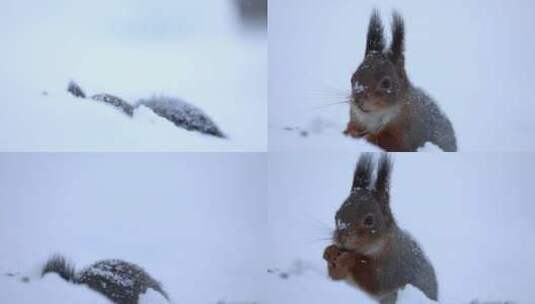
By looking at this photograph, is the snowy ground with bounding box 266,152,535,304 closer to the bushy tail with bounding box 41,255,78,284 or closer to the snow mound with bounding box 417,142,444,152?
the snow mound with bounding box 417,142,444,152

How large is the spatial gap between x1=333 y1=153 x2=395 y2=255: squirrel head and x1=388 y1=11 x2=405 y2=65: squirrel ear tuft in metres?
0.23

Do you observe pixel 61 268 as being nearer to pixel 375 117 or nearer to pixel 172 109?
pixel 172 109

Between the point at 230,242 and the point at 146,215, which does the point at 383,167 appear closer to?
the point at 230,242

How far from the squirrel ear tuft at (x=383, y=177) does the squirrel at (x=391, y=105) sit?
0.09 feet

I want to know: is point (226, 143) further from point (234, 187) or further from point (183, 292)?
point (183, 292)

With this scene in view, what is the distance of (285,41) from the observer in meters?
1.80

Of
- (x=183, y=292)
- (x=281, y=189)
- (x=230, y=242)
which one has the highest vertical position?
(x=281, y=189)

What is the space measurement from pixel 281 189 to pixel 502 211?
1.75 ft

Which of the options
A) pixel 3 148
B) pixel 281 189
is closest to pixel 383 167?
pixel 281 189

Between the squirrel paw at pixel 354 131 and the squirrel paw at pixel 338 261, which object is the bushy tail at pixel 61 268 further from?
the squirrel paw at pixel 354 131

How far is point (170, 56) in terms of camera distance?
180cm

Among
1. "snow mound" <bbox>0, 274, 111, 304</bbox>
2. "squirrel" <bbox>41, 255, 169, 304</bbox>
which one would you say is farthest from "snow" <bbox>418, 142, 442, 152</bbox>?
"snow mound" <bbox>0, 274, 111, 304</bbox>

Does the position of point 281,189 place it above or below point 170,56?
below

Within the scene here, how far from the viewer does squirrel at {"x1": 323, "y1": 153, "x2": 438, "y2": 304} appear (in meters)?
1.80
